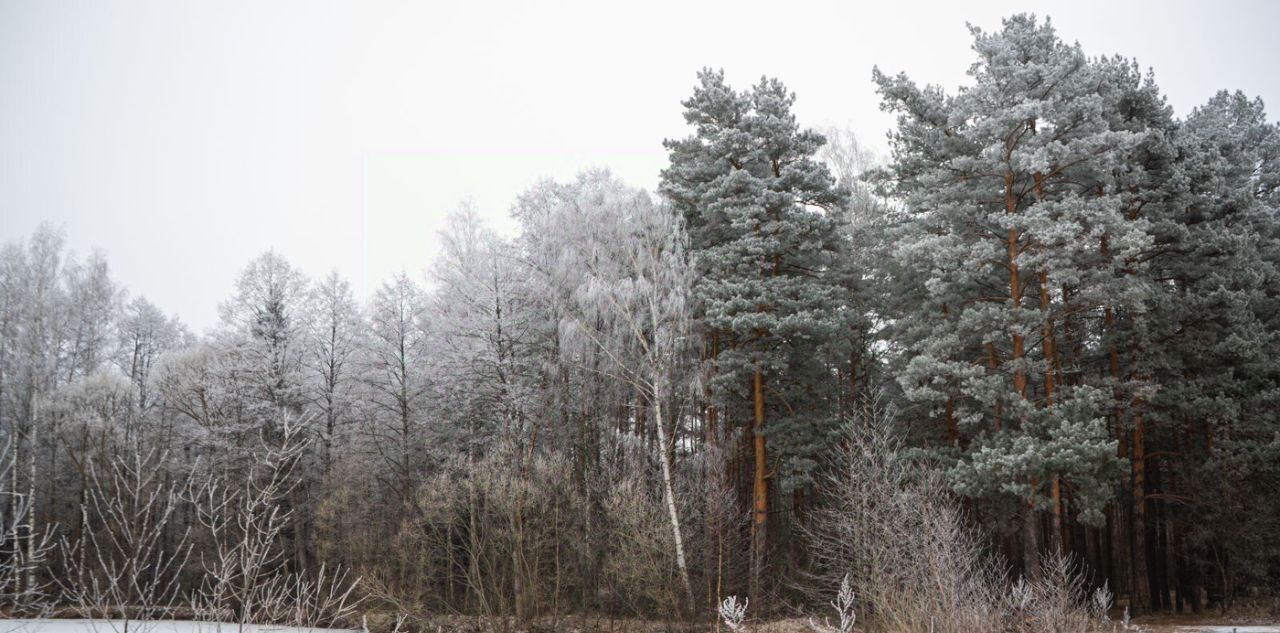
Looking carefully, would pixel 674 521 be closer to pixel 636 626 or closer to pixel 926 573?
pixel 636 626

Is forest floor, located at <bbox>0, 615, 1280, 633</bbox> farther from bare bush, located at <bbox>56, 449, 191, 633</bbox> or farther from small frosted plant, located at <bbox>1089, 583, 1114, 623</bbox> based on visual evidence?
bare bush, located at <bbox>56, 449, 191, 633</bbox>

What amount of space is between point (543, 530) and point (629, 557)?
2.84 m

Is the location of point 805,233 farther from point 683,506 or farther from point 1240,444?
point 1240,444

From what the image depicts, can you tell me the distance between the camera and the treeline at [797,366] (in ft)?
55.3

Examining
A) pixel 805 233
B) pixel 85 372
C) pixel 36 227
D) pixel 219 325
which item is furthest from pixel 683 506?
pixel 36 227

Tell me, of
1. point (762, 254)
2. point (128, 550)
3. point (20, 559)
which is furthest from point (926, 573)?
point (128, 550)

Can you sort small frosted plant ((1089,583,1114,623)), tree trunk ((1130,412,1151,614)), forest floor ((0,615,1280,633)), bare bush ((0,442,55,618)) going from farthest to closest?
1. tree trunk ((1130,412,1151,614))
2. forest floor ((0,615,1280,633))
3. small frosted plant ((1089,583,1114,623))
4. bare bush ((0,442,55,618))

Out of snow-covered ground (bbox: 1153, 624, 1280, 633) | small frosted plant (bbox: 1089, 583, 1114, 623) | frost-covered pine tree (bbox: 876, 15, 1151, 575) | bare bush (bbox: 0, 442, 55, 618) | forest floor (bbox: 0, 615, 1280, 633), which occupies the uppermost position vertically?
frost-covered pine tree (bbox: 876, 15, 1151, 575)

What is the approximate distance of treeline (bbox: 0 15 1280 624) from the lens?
664 inches

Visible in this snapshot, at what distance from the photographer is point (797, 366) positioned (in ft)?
70.2

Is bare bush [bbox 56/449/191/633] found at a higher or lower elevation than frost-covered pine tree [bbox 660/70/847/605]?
lower

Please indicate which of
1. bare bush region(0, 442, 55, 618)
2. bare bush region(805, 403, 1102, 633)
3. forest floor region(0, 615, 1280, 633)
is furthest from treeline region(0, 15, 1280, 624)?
bare bush region(0, 442, 55, 618)

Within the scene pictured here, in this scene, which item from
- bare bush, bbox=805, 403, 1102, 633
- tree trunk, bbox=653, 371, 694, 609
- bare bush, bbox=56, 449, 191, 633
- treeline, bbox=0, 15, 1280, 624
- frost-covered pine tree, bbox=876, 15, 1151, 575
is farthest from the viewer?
tree trunk, bbox=653, 371, 694, 609

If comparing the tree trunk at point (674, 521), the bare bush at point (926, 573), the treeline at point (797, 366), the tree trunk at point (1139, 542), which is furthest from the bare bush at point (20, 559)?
the tree trunk at point (1139, 542)
